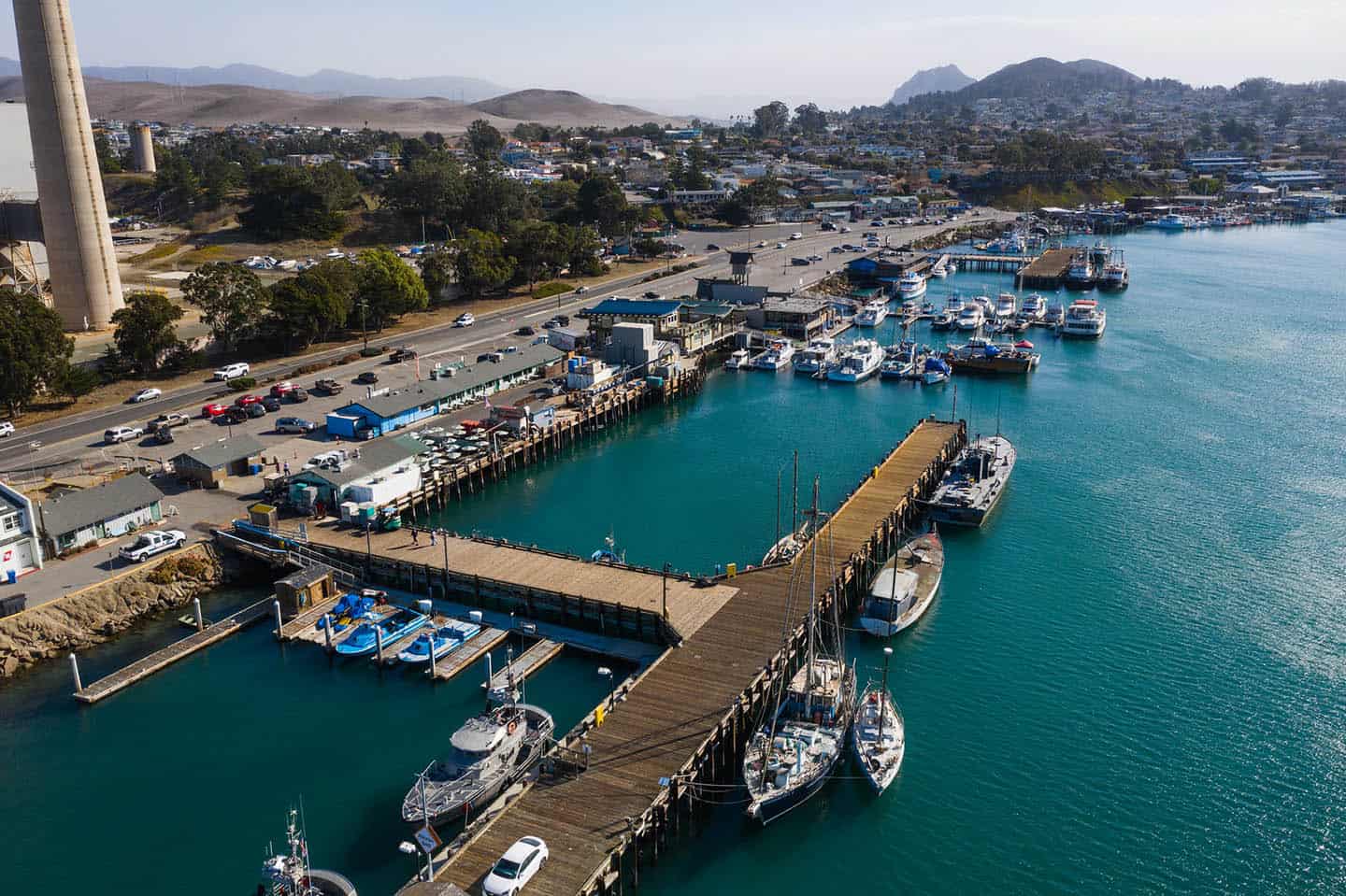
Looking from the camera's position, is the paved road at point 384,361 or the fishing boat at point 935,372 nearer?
the paved road at point 384,361

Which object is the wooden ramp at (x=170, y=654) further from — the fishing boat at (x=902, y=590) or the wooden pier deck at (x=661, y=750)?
the fishing boat at (x=902, y=590)

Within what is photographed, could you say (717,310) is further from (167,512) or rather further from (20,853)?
(20,853)

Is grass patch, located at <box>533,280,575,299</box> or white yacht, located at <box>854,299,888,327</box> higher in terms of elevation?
grass patch, located at <box>533,280,575,299</box>

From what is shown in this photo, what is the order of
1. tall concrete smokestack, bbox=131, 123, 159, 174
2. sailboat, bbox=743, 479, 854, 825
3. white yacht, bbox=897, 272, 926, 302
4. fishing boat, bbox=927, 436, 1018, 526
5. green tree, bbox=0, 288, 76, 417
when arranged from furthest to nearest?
tall concrete smokestack, bbox=131, 123, 159, 174
white yacht, bbox=897, 272, 926, 302
green tree, bbox=0, 288, 76, 417
fishing boat, bbox=927, 436, 1018, 526
sailboat, bbox=743, 479, 854, 825

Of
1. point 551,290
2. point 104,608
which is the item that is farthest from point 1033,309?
point 104,608

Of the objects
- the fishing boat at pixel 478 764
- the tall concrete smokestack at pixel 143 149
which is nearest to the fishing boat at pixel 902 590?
the fishing boat at pixel 478 764

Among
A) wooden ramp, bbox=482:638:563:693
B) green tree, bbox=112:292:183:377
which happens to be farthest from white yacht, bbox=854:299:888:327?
wooden ramp, bbox=482:638:563:693

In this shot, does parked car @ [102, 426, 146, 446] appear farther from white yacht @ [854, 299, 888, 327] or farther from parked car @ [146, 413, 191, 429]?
white yacht @ [854, 299, 888, 327]
